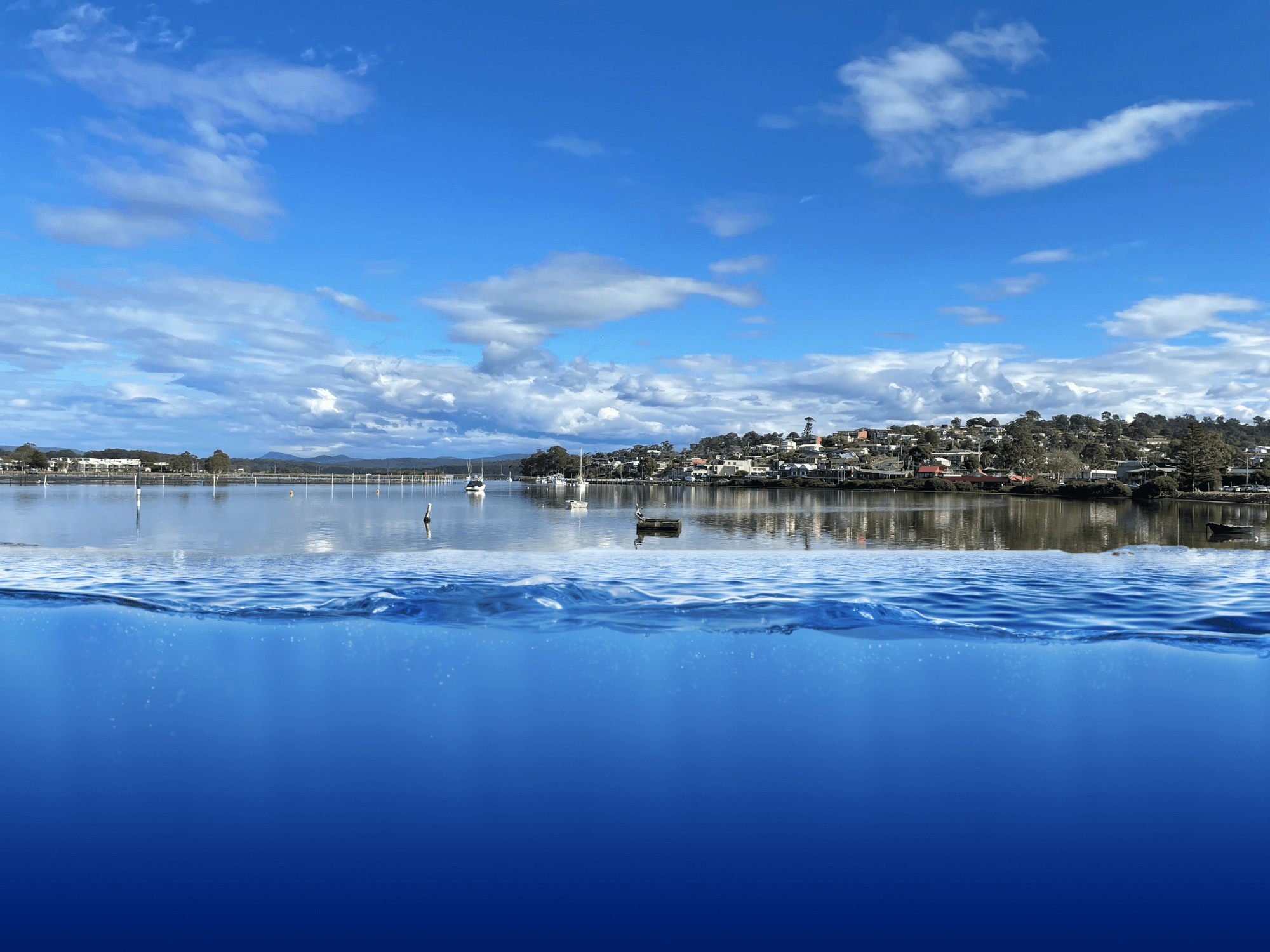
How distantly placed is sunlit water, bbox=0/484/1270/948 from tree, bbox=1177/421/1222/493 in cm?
9359

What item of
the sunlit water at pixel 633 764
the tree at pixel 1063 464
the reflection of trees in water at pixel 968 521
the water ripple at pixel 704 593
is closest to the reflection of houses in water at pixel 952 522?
the reflection of trees in water at pixel 968 521

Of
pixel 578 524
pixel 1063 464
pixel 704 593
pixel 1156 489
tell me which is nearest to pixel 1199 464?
pixel 1156 489

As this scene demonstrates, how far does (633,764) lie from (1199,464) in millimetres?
113030

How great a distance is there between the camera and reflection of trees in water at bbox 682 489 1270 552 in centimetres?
3891

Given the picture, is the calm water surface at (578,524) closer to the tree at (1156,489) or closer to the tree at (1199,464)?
the tree at (1156,489)

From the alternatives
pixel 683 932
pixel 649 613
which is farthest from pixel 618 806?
pixel 649 613

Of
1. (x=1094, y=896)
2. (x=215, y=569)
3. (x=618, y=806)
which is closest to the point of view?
(x=1094, y=896)

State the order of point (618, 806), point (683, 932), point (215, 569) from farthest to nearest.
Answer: point (215, 569)
point (618, 806)
point (683, 932)

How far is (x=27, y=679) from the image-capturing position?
37.1 feet

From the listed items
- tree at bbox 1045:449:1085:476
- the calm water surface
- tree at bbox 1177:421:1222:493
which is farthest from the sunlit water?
tree at bbox 1045:449:1085:476

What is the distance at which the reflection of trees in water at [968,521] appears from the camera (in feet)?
128

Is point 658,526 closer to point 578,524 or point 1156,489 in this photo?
point 578,524

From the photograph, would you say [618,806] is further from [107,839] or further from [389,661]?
[389,661]

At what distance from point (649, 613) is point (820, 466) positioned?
16885 cm
